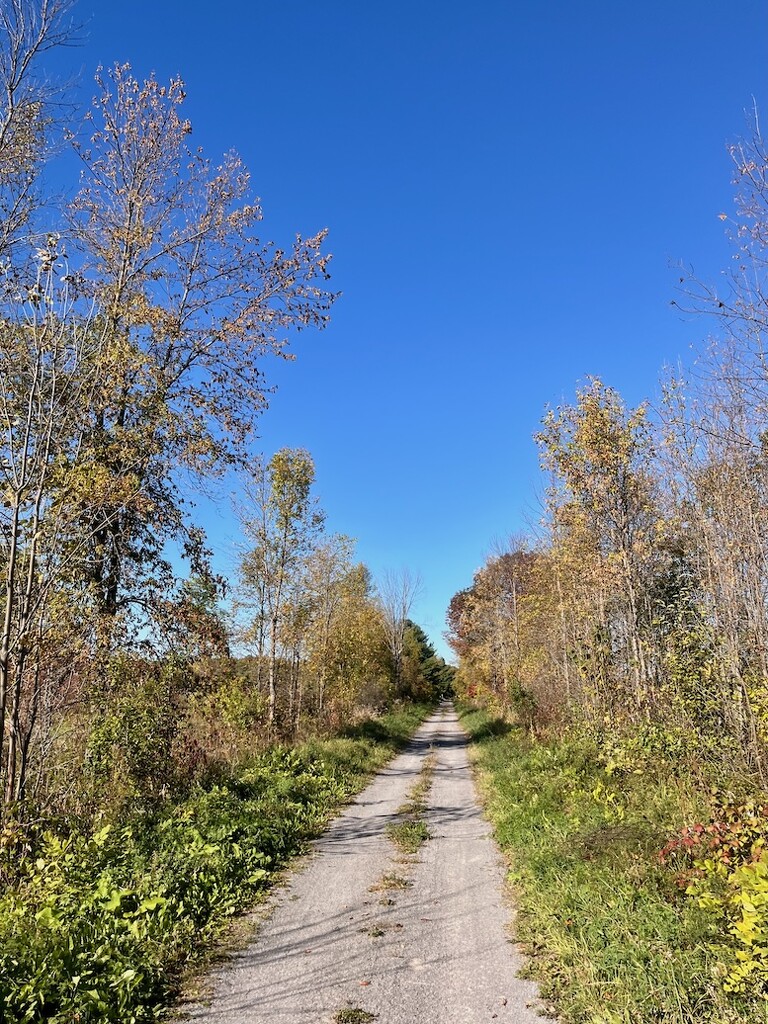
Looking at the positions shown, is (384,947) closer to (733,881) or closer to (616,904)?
(616,904)

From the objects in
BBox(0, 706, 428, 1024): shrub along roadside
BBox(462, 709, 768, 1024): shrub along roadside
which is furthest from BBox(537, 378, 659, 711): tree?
BBox(0, 706, 428, 1024): shrub along roadside

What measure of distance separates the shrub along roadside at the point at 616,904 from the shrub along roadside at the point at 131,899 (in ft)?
9.70

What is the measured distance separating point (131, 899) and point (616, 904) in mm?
4337

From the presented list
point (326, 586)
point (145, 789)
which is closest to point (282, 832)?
point (145, 789)

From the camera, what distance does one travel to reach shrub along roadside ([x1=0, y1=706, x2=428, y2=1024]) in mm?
4020

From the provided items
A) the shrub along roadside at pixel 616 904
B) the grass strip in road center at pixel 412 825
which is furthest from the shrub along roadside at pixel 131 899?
the shrub along roadside at pixel 616 904

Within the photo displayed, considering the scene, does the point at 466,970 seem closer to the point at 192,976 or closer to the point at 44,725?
the point at 192,976

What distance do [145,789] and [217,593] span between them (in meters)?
3.07

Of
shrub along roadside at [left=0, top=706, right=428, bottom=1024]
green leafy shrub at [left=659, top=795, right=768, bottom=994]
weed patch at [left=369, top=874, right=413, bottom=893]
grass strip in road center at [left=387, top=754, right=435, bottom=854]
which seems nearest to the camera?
green leafy shrub at [left=659, top=795, right=768, bottom=994]

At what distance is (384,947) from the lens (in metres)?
5.24

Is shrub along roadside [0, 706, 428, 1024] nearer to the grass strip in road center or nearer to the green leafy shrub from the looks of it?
the grass strip in road center

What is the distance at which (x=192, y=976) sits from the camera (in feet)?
15.4

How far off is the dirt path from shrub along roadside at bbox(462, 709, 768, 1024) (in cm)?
34

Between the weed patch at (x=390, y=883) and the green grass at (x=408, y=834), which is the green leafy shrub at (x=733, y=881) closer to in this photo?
the weed patch at (x=390, y=883)
